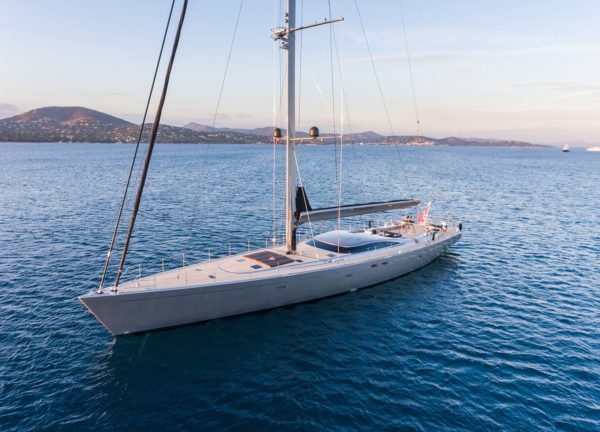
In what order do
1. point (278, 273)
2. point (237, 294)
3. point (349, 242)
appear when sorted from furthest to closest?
1. point (349, 242)
2. point (278, 273)
3. point (237, 294)

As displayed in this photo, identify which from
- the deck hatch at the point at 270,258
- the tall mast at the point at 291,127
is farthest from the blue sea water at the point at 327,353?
the tall mast at the point at 291,127

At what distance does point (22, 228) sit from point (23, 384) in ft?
88.6

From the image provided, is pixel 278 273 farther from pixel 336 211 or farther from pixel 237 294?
pixel 336 211

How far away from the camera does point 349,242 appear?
21.2 meters

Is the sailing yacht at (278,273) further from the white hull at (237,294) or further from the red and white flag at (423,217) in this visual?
the red and white flag at (423,217)

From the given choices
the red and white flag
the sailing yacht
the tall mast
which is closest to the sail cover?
the sailing yacht

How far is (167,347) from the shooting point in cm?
1426

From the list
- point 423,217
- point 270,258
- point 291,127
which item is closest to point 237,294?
point 270,258

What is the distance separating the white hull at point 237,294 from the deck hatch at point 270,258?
100 cm

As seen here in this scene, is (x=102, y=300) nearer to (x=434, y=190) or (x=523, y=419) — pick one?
(x=523, y=419)

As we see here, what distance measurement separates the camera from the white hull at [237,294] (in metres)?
14.2

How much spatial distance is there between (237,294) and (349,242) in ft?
27.4

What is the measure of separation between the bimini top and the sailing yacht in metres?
0.06

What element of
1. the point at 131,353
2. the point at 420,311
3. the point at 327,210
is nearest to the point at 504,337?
the point at 420,311
